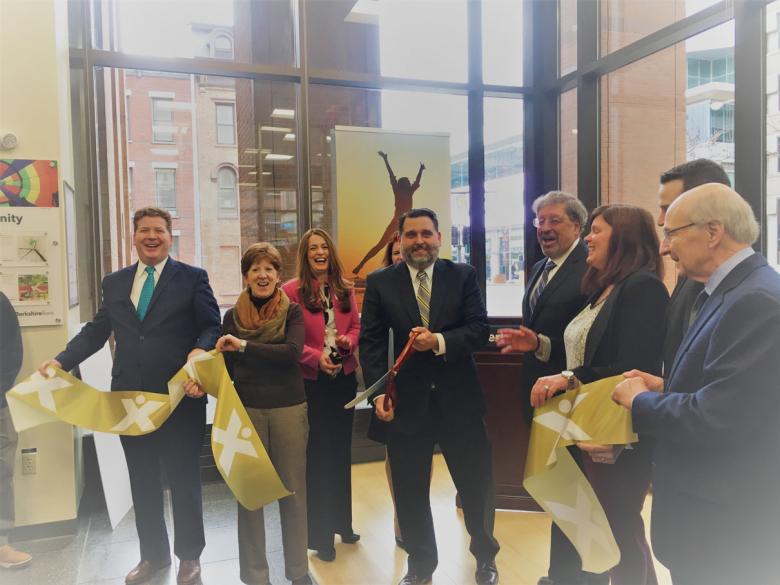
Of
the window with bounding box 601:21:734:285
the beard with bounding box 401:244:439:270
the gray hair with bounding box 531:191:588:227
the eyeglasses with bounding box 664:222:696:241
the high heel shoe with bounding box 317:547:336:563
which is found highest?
the window with bounding box 601:21:734:285

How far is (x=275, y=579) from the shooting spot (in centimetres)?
278

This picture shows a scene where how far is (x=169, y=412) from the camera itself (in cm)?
263

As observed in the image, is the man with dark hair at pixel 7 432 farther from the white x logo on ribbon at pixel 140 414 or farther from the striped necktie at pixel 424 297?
the striped necktie at pixel 424 297

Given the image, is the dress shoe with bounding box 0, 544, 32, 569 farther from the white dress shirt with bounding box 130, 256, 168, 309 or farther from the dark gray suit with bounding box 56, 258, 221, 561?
the white dress shirt with bounding box 130, 256, 168, 309

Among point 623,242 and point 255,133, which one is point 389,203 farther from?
point 623,242

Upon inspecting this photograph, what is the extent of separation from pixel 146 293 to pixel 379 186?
2.64 metres

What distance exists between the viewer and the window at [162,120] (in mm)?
4320

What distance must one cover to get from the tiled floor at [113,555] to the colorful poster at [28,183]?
6.32ft

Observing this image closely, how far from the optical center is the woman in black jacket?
79.7 inches

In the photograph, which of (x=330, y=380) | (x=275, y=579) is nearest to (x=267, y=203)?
(x=330, y=380)

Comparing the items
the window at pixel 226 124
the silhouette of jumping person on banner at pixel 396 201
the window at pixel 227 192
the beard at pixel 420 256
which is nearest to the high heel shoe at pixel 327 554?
the beard at pixel 420 256

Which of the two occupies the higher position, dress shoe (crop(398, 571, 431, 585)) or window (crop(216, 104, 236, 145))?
window (crop(216, 104, 236, 145))

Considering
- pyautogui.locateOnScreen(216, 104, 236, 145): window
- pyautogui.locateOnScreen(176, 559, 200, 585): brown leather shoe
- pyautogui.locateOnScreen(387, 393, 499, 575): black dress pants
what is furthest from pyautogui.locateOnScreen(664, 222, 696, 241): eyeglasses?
pyautogui.locateOnScreen(216, 104, 236, 145): window

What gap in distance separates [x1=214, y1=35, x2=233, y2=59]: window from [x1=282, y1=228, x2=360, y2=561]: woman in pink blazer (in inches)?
88.2
